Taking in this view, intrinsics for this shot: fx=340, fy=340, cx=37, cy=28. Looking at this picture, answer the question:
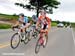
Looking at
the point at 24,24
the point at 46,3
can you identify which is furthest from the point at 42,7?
the point at 24,24

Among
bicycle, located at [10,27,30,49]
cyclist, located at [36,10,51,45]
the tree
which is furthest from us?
the tree

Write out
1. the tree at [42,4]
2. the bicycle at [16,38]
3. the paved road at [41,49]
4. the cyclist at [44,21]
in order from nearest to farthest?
the paved road at [41,49], the cyclist at [44,21], the bicycle at [16,38], the tree at [42,4]

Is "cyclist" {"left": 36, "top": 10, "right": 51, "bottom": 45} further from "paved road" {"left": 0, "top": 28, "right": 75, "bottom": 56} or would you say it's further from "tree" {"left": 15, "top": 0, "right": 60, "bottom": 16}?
"tree" {"left": 15, "top": 0, "right": 60, "bottom": 16}

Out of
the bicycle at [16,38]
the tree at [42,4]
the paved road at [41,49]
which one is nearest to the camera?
the paved road at [41,49]

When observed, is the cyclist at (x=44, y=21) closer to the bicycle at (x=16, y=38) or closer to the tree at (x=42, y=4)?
the bicycle at (x=16, y=38)

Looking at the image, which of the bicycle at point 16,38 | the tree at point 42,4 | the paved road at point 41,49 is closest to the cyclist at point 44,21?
the paved road at point 41,49

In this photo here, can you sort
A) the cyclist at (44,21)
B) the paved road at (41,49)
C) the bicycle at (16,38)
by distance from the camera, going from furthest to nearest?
the bicycle at (16,38), the cyclist at (44,21), the paved road at (41,49)

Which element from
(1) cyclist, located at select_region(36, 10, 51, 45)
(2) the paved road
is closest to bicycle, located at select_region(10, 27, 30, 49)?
(2) the paved road

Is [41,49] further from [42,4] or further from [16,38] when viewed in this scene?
[42,4]

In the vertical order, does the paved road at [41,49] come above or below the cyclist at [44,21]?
below

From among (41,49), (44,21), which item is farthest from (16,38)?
(44,21)

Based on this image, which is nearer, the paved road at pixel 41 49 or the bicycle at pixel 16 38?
the paved road at pixel 41 49

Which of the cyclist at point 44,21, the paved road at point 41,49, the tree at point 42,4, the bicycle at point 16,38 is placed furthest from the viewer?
the tree at point 42,4

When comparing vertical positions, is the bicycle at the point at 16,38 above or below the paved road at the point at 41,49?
above
